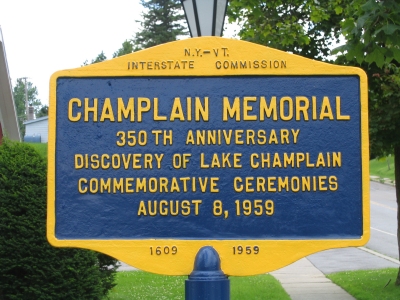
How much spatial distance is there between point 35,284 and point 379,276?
7955mm

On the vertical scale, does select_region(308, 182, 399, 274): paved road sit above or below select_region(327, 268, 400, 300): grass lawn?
below

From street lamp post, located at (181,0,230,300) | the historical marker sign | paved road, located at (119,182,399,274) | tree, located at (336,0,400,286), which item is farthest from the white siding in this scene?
street lamp post, located at (181,0,230,300)

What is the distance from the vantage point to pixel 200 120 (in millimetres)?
3395

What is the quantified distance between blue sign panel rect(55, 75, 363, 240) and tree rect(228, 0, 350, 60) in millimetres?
7152

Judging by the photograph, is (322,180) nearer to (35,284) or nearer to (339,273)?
(35,284)

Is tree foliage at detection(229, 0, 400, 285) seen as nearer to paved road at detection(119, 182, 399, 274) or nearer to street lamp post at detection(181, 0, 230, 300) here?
street lamp post at detection(181, 0, 230, 300)

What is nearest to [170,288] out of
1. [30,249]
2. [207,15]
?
[30,249]

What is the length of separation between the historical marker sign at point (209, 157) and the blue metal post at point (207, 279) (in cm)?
6

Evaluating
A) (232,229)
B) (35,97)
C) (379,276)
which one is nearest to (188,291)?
(232,229)

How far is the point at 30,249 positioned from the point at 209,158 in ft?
14.4

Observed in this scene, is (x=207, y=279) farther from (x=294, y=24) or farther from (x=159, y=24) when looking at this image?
(x=159, y=24)

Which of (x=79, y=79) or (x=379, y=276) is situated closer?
(x=79, y=79)

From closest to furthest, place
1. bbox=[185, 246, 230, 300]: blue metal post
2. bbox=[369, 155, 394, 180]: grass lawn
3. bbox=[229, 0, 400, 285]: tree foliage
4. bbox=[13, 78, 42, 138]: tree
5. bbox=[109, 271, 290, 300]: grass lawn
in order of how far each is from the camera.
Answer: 1. bbox=[185, 246, 230, 300]: blue metal post
2. bbox=[229, 0, 400, 285]: tree foliage
3. bbox=[109, 271, 290, 300]: grass lawn
4. bbox=[369, 155, 394, 180]: grass lawn
5. bbox=[13, 78, 42, 138]: tree

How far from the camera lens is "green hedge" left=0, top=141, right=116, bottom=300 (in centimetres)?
710
